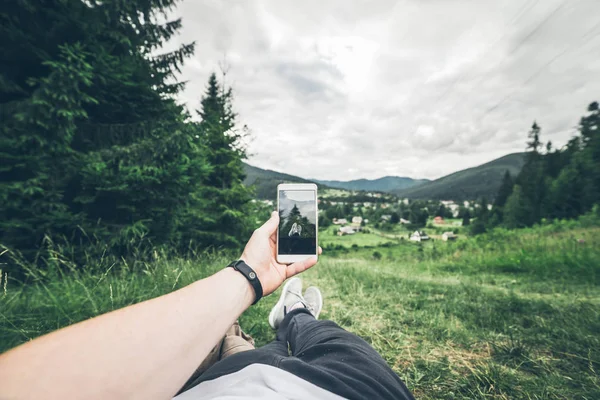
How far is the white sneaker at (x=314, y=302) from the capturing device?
2463 millimetres

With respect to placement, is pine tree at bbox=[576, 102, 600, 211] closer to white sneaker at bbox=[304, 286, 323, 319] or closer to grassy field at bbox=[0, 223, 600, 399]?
grassy field at bbox=[0, 223, 600, 399]

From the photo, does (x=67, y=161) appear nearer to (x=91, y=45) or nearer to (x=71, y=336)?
(x=91, y=45)

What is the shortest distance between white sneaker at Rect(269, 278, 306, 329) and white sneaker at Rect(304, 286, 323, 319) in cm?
11

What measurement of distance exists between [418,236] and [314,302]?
33866 mm

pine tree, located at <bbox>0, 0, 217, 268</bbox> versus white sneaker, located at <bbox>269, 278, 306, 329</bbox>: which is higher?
pine tree, located at <bbox>0, 0, 217, 268</bbox>

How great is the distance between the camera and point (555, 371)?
1.55 meters

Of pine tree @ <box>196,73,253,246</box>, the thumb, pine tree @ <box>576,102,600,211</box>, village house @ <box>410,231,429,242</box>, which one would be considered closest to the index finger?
the thumb

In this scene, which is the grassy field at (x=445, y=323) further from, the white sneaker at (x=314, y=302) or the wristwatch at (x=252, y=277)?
the wristwatch at (x=252, y=277)

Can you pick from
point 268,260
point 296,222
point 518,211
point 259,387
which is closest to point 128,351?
point 259,387

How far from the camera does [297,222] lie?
1869mm

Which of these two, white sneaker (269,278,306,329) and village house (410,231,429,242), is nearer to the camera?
white sneaker (269,278,306,329)

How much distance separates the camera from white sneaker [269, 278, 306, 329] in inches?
88.0

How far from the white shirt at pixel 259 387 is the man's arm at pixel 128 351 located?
0.50 ft

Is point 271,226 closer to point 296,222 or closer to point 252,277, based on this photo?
point 296,222
